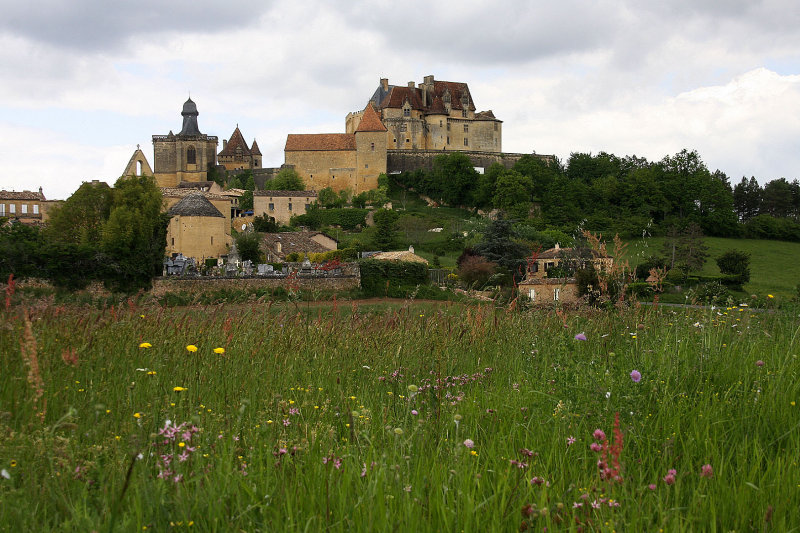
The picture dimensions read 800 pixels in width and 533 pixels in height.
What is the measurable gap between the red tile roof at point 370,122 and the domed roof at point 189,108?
29431 millimetres

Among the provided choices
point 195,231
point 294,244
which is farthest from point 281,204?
point 195,231

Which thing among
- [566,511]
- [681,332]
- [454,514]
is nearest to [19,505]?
[454,514]

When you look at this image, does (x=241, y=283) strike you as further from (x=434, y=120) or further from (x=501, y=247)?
(x=434, y=120)

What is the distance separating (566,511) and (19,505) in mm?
2103

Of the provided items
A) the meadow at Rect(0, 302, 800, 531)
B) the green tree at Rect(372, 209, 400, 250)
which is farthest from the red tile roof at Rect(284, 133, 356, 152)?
the meadow at Rect(0, 302, 800, 531)

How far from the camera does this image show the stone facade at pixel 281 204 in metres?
72.2

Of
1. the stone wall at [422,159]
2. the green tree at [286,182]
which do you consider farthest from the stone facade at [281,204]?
the stone wall at [422,159]

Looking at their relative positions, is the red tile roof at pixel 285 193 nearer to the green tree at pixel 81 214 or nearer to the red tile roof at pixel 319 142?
the red tile roof at pixel 319 142

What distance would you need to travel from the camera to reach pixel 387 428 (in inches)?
133

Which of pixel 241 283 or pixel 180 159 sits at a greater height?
pixel 180 159

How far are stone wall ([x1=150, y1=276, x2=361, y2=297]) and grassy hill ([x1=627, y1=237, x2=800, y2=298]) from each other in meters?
16.5

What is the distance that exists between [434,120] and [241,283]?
212 feet

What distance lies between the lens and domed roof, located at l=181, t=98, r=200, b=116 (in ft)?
341

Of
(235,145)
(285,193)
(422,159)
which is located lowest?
(285,193)
